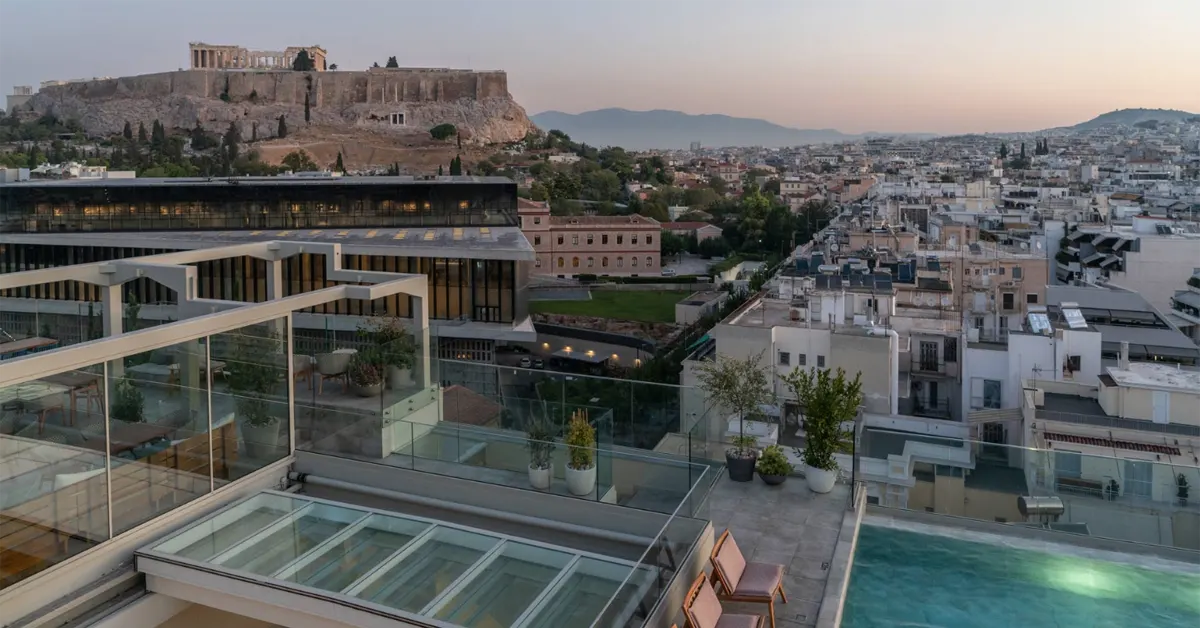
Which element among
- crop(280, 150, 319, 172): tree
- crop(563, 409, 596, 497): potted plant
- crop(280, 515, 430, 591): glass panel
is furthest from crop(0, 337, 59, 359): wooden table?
crop(280, 150, 319, 172): tree

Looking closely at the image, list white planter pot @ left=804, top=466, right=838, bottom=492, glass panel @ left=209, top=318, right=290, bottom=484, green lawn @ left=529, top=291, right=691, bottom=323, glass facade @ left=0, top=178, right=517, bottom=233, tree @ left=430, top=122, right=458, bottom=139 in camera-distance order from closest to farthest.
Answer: glass panel @ left=209, top=318, right=290, bottom=484 < white planter pot @ left=804, top=466, right=838, bottom=492 < glass facade @ left=0, top=178, right=517, bottom=233 < green lawn @ left=529, top=291, right=691, bottom=323 < tree @ left=430, top=122, right=458, bottom=139

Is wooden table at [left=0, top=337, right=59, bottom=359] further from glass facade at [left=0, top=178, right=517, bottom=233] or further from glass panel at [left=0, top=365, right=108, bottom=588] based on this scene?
glass facade at [left=0, top=178, right=517, bottom=233]

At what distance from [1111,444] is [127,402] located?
1292 centimetres

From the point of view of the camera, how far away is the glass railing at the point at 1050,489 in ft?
19.1

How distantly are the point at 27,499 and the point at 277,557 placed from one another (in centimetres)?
123

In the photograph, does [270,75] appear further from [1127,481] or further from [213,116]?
[1127,481]

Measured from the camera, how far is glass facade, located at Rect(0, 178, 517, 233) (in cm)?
2403

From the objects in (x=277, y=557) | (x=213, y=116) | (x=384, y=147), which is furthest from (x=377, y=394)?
(x=213, y=116)

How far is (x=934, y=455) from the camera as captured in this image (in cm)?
674

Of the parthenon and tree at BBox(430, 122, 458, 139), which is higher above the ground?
the parthenon

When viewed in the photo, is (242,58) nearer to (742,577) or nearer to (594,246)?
(594,246)

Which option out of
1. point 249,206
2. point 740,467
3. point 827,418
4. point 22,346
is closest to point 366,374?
point 22,346

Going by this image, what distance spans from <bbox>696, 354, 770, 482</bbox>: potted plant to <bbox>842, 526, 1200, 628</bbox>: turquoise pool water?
3.58 feet

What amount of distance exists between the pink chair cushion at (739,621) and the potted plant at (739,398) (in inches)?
91.3
